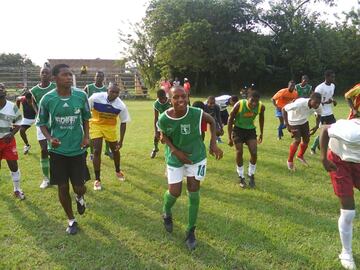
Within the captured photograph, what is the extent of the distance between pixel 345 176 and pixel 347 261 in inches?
35.5

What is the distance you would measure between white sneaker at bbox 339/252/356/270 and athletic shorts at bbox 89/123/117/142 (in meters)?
4.35

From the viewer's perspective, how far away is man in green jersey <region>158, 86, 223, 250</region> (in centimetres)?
447

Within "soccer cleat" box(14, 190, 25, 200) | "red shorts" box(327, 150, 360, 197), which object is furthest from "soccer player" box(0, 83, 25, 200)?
"red shorts" box(327, 150, 360, 197)

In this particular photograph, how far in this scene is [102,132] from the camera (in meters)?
6.85

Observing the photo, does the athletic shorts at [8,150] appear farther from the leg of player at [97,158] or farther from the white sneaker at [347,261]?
the white sneaker at [347,261]

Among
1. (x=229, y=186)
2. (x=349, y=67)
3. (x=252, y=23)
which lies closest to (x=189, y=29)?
(x=252, y=23)

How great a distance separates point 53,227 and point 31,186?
2.11 meters

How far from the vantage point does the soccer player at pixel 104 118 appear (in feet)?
22.1

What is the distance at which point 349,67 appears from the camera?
39.0 m

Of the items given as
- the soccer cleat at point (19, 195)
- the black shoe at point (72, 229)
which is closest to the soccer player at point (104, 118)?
the soccer cleat at point (19, 195)

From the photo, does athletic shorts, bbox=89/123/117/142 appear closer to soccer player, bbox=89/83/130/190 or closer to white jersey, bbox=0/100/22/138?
soccer player, bbox=89/83/130/190

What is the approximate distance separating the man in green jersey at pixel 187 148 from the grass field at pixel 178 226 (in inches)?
18.8

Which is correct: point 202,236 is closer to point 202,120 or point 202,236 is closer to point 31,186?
point 202,120

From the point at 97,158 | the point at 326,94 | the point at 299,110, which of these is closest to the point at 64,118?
the point at 97,158
